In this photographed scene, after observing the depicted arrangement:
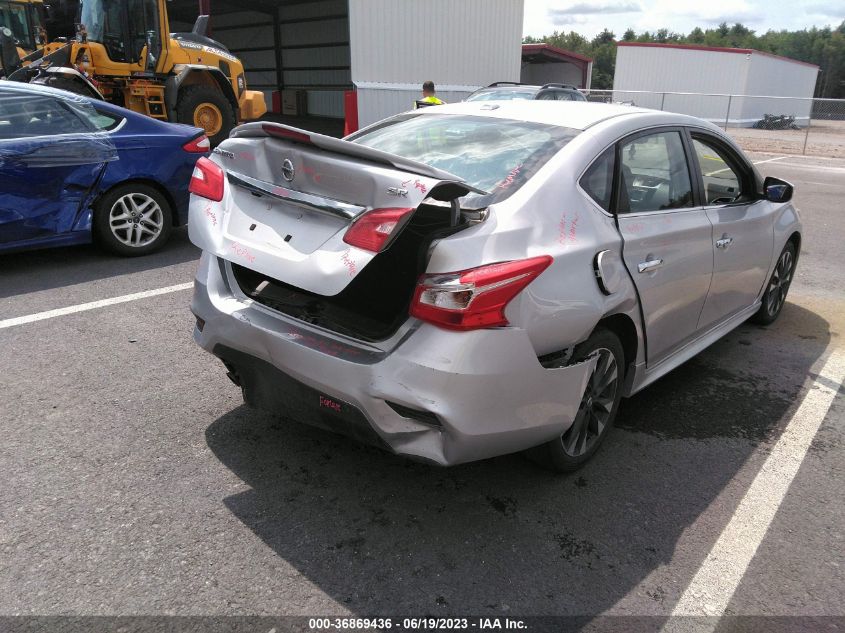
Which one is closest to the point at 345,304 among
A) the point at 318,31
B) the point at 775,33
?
the point at 318,31

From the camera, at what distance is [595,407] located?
3158 millimetres

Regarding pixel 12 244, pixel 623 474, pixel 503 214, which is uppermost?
pixel 503 214

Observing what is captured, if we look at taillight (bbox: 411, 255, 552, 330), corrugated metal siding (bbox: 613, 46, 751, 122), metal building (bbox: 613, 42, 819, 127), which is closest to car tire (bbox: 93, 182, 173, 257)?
taillight (bbox: 411, 255, 552, 330)

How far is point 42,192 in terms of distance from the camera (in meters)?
5.50

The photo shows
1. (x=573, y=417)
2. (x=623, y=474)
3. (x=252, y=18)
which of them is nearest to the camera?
(x=573, y=417)

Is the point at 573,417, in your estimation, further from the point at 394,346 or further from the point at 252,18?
the point at 252,18

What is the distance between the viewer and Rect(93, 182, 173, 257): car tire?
5980 millimetres

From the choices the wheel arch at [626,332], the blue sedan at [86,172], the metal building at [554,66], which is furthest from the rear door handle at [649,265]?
the metal building at [554,66]

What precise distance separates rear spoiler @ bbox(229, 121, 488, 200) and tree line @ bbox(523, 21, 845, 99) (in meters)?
74.0

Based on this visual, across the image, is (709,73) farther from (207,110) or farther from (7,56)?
(7,56)

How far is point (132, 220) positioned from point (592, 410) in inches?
190

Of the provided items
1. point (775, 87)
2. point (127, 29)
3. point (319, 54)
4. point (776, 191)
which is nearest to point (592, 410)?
point (776, 191)

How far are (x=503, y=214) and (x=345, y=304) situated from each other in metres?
0.75

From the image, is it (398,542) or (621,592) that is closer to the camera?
(621,592)
